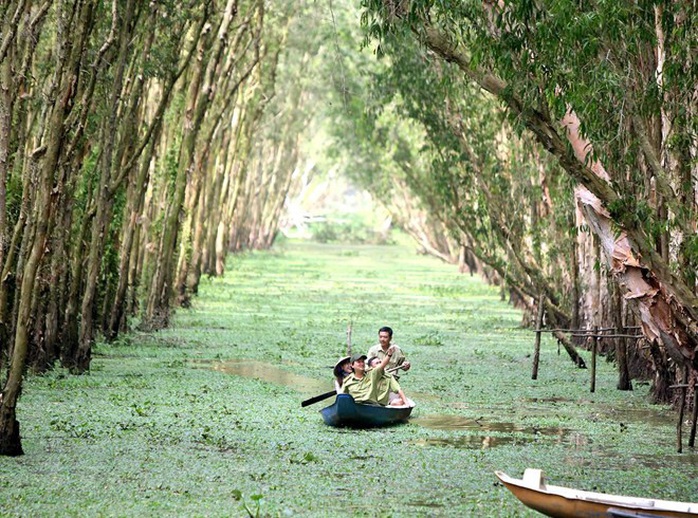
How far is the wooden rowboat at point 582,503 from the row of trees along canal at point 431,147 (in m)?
4.40

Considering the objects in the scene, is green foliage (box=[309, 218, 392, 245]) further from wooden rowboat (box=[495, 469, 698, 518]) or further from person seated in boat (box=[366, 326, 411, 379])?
wooden rowboat (box=[495, 469, 698, 518])

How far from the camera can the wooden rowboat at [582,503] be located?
824 cm

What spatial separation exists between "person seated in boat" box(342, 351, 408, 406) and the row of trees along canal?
110 inches

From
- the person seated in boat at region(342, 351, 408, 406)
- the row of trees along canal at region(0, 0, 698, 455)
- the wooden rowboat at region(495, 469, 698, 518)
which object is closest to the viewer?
the wooden rowboat at region(495, 469, 698, 518)

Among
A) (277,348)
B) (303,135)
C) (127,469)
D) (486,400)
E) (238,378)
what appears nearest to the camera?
(127,469)

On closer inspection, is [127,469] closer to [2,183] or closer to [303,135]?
[2,183]

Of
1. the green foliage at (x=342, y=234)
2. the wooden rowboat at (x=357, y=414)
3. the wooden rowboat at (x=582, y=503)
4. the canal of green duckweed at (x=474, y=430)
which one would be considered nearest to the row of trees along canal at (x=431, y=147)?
the canal of green duckweed at (x=474, y=430)

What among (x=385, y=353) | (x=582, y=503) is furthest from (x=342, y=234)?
(x=582, y=503)

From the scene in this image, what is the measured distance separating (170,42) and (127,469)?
11671 mm

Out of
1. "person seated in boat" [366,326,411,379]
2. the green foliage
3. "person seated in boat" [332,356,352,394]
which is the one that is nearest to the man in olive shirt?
"person seated in boat" [366,326,411,379]

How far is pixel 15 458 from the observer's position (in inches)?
437

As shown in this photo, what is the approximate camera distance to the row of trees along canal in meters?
12.8

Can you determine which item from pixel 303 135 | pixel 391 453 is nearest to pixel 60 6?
pixel 391 453

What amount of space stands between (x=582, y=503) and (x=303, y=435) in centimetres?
531
